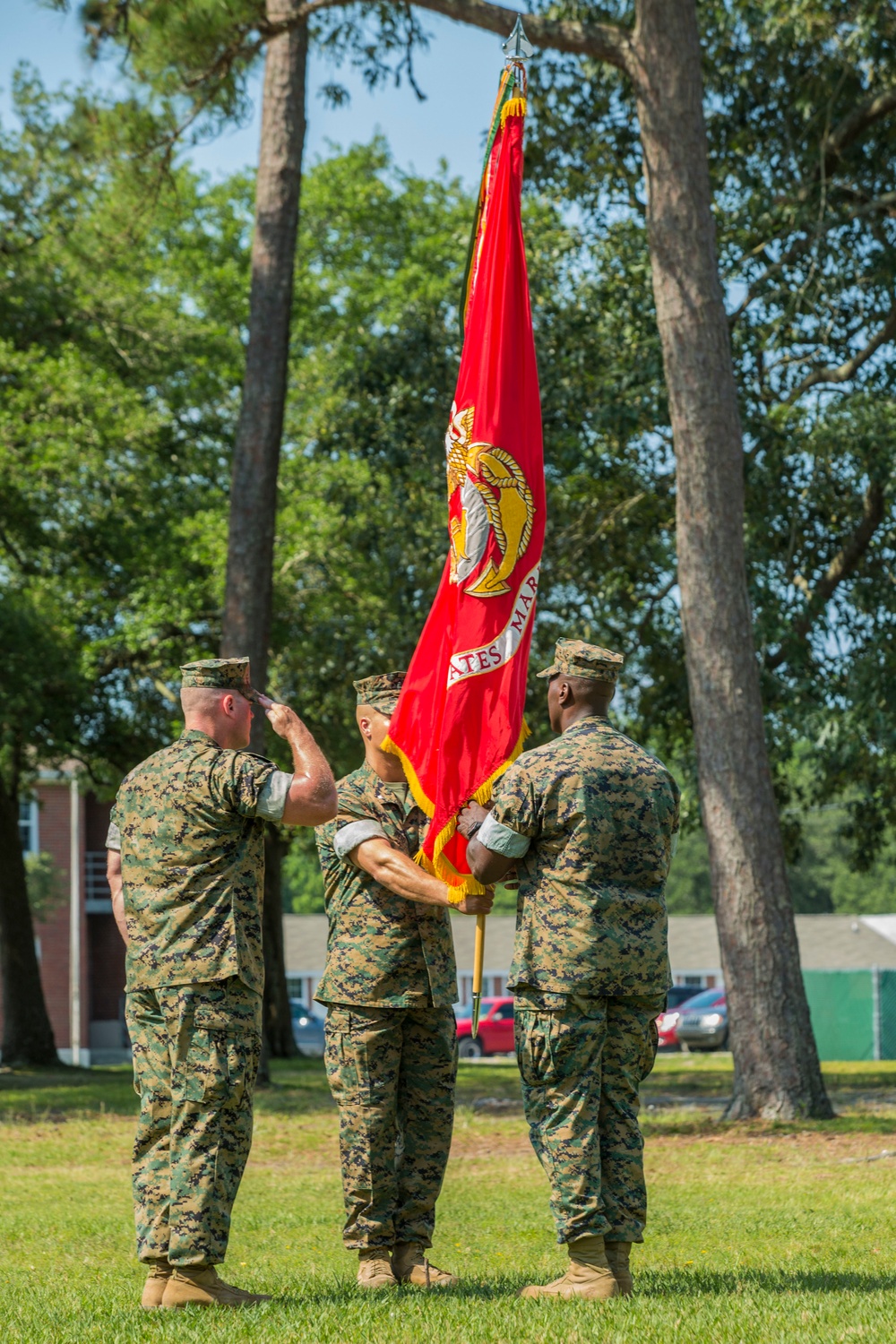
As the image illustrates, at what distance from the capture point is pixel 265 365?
672 inches

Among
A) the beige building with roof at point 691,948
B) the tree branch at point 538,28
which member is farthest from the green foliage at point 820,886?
the tree branch at point 538,28

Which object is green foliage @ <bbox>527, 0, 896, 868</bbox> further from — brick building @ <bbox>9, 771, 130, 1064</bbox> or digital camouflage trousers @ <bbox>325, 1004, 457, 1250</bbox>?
brick building @ <bbox>9, 771, 130, 1064</bbox>

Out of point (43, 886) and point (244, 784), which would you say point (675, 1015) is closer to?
point (43, 886)

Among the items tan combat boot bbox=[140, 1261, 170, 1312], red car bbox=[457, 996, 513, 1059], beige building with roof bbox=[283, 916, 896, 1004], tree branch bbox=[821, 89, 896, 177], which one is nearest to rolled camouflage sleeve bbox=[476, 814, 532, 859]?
tan combat boot bbox=[140, 1261, 170, 1312]

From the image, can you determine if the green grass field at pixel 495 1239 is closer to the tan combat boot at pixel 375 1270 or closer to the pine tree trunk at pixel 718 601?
the tan combat boot at pixel 375 1270

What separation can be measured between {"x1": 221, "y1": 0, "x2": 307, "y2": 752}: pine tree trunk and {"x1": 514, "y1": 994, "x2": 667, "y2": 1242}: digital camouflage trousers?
11458mm

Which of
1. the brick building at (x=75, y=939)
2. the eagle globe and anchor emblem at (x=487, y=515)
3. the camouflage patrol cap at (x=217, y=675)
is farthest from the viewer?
the brick building at (x=75, y=939)

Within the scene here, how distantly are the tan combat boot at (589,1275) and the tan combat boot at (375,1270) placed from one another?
713 millimetres

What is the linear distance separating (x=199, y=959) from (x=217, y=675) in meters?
1.05

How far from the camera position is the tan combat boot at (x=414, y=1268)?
5.77m

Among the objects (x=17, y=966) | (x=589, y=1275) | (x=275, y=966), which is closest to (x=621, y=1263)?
(x=589, y=1275)

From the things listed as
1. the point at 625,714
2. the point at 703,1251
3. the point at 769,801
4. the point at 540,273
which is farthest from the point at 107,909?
the point at 703,1251

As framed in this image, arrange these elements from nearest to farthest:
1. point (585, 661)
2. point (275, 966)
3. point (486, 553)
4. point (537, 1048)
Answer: point (537, 1048) < point (585, 661) < point (486, 553) < point (275, 966)

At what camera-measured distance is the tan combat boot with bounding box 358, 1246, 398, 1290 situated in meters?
5.67
